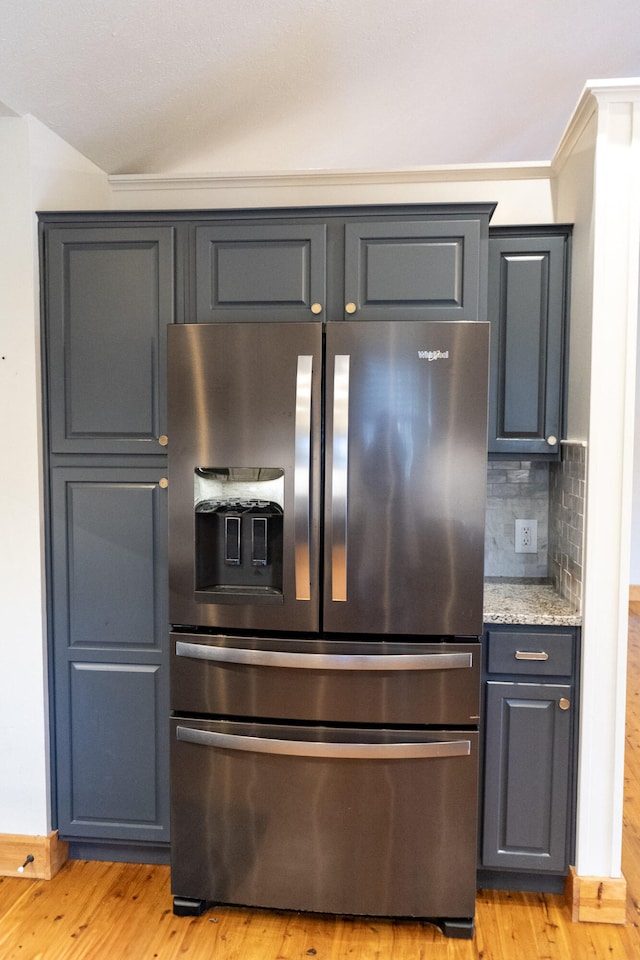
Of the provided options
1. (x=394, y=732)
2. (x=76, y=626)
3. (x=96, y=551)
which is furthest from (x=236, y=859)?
(x=96, y=551)

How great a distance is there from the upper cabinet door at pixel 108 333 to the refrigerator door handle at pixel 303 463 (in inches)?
21.1

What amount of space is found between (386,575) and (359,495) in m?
0.25

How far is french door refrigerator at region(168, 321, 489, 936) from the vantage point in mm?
1852

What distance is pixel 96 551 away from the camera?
2174mm

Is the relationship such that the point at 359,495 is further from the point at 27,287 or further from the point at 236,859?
the point at 27,287

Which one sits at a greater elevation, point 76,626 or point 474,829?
point 76,626

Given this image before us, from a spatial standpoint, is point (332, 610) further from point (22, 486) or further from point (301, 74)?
point (301, 74)

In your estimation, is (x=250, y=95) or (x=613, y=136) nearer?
(x=613, y=136)

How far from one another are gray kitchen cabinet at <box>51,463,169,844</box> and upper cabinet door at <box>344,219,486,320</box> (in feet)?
3.05

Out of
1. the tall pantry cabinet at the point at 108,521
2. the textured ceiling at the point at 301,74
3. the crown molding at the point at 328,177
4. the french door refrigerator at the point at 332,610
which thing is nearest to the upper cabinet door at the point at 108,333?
the tall pantry cabinet at the point at 108,521

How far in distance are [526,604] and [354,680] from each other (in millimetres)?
671

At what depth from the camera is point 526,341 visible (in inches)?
87.4

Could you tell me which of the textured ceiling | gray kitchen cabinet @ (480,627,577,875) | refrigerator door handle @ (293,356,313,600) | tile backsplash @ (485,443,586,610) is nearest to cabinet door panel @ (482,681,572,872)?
gray kitchen cabinet @ (480,627,577,875)

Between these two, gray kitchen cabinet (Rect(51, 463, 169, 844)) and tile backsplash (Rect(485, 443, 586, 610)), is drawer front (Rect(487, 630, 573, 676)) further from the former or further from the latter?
gray kitchen cabinet (Rect(51, 463, 169, 844))
